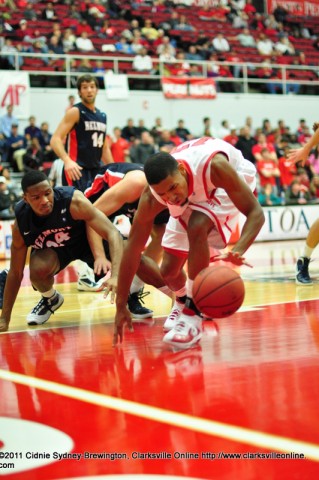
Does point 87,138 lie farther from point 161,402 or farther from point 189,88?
point 189,88

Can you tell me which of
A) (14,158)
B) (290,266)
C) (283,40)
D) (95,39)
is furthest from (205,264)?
(283,40)

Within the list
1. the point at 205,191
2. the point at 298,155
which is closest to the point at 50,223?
the point at 205,191

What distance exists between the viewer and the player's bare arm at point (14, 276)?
5797mm

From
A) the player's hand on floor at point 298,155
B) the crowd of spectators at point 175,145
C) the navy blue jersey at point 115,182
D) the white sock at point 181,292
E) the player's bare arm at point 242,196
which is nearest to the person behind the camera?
the player's bare arm at point 242,196

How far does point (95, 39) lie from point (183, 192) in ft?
59.7

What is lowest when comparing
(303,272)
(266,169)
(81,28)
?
(266,169)

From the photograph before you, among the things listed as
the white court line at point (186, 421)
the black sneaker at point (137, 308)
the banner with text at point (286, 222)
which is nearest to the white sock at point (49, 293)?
the black sneaker at point (137, 308)

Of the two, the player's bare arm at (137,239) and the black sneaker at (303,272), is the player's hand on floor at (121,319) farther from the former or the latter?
the black sneaker at (303,272)

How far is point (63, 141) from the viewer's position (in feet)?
29.8

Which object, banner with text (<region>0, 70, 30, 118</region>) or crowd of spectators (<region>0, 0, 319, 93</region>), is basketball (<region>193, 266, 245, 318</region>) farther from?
crowd of spectators (<region>0, 0, 319, 93</region>)

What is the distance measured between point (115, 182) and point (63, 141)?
2.25 meters

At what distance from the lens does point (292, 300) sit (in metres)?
7.03

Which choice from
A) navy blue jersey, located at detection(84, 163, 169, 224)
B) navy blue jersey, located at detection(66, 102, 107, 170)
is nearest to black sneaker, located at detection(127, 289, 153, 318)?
navy blue jersey, located at detection(84, 163, 169, 224)

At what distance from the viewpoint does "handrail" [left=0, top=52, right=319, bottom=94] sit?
2000cm
